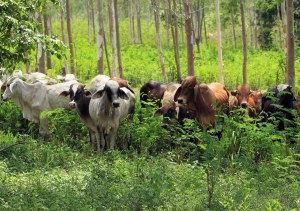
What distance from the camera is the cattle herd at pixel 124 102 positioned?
10281 millimetres

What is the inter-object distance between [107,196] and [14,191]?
1.26 meters

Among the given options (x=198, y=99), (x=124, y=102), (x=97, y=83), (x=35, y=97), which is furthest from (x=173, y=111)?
(x=35, y=97)

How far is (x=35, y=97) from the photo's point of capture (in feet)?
40.4

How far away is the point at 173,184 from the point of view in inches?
273

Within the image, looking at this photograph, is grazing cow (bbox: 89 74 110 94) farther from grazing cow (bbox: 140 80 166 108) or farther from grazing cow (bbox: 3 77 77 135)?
grazing cow (bbox: 140 80 166 108)

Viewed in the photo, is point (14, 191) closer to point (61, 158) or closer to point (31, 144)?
point (61, 158)

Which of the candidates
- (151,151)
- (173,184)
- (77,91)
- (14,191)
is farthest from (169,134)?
(14,191)

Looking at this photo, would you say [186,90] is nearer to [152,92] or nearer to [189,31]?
[152,92]

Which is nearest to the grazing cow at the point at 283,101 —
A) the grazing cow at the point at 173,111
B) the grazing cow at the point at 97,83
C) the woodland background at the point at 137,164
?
the woodland background at the point at 137,164

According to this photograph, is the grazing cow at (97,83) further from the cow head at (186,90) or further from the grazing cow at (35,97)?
the cow head at (186,90)

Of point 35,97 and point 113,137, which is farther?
point 35,97

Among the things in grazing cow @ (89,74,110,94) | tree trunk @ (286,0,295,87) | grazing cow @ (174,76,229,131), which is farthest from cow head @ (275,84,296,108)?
grazing cow @ (89,74,110,94)

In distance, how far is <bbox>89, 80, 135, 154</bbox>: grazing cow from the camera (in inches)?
403

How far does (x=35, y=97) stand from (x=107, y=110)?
2.61 metres
